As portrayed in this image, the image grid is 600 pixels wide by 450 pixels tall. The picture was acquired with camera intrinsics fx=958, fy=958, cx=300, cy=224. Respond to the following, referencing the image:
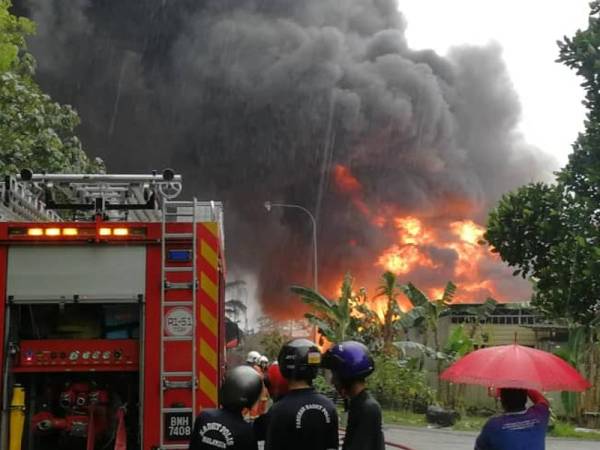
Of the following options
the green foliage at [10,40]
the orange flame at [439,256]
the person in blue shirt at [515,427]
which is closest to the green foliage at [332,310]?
the green foliage at [10,40]

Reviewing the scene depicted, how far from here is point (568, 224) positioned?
20.3 m

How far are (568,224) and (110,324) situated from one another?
604 inches

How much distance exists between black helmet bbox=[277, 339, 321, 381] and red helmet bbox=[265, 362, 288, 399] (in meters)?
0.64

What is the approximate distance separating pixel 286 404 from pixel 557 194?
17.7m

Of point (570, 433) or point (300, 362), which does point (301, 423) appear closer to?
point (300, 362)

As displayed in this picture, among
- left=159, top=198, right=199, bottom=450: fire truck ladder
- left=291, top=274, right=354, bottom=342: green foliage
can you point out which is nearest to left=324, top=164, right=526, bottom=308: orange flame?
left=291, top=274, right=354, bottom=342: green foliage

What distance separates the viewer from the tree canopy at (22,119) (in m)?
16.7

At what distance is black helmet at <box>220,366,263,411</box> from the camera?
4062 mm

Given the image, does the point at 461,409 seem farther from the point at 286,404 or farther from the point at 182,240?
the point at 286,404

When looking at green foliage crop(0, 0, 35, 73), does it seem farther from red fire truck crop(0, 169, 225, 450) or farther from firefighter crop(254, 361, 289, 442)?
firefighter crop(254, 361, 289, 442)

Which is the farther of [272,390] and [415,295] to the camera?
[415,295]

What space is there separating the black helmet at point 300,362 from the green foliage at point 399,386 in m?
19.5

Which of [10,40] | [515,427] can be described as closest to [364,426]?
[515,427]

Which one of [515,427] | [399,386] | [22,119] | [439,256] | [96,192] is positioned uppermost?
[439,256]
